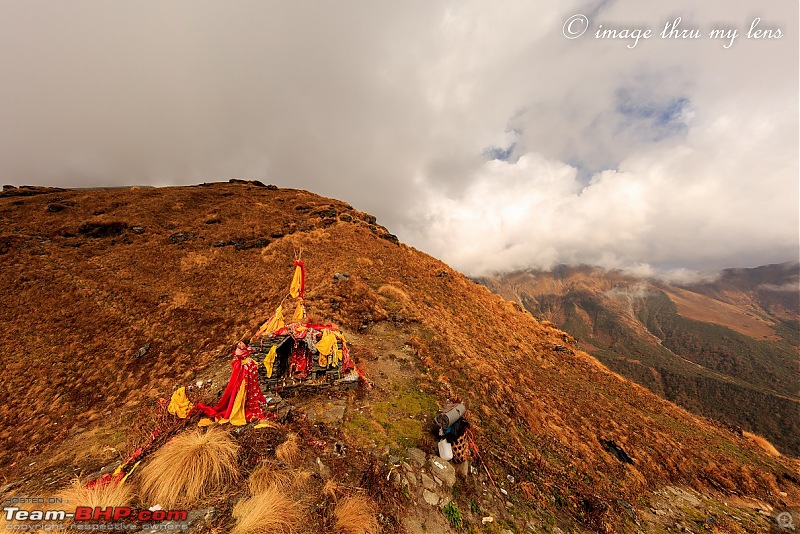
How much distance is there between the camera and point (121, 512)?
550cm

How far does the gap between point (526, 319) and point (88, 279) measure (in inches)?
1590

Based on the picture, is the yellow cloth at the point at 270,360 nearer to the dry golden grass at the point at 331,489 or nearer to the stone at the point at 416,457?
the dry golden grass at the point at 331,489

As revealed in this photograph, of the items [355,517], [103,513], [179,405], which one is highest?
[179,405]

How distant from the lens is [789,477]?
14.9 m

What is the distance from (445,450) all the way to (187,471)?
23.1ft

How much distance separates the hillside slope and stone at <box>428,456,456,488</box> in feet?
1.85

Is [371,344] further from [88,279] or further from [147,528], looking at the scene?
[88,279]

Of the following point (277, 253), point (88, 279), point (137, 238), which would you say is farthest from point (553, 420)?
point (137, 238)

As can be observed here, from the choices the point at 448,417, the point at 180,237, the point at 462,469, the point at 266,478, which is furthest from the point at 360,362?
the point at 180,237

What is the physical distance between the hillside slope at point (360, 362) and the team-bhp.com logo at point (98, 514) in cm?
457

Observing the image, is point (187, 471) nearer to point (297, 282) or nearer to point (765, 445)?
point (297, 282)

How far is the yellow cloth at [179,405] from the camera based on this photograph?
8875 mm

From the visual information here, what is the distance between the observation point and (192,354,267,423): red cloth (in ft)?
29.5

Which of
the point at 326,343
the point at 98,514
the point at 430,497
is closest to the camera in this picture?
the point at 98,514
